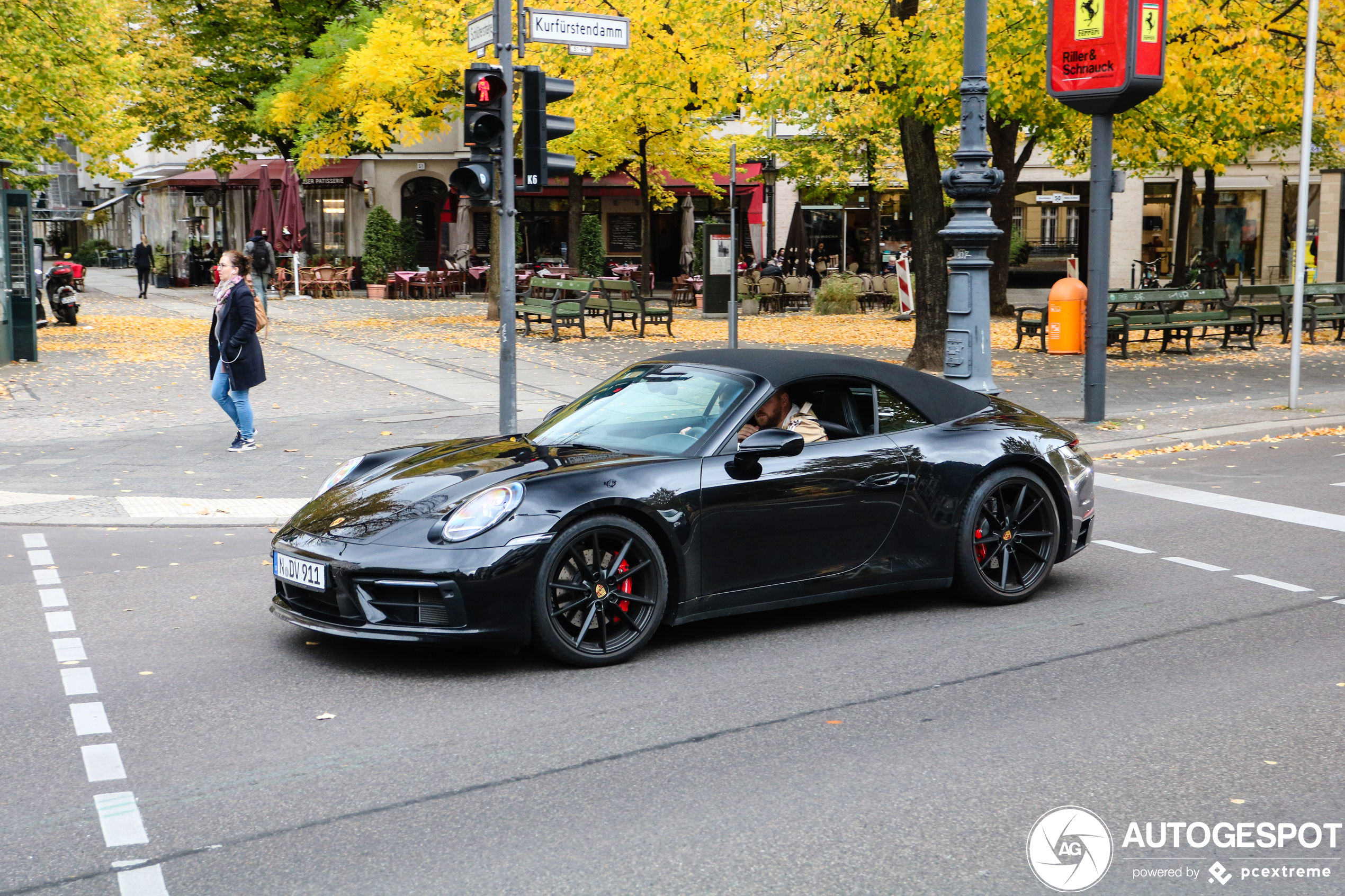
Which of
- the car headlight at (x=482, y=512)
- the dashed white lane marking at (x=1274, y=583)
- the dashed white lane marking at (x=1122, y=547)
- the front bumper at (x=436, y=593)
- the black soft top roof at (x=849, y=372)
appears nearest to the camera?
the front bumper at (x=436, y=593)

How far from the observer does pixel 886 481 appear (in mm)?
6504

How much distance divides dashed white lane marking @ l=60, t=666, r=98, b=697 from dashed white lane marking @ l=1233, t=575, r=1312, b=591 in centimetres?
588

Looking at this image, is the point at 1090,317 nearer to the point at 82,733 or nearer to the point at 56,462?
the point at 56,462

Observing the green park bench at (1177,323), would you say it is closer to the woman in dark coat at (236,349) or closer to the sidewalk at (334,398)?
the sidewalk at (334,398)

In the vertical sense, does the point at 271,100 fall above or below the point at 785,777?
above

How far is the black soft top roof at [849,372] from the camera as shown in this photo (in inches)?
258

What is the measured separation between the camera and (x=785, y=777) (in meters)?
4.51

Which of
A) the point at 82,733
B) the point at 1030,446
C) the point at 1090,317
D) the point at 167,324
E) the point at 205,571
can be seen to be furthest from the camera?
the point at 167,324

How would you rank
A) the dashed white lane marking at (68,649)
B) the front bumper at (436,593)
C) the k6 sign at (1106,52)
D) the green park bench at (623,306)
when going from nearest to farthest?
the front bumper at (436,593) → the dashed white lane marking at (68,649) → the k6 sign at (1106,52) → the green park bench at (623,306)

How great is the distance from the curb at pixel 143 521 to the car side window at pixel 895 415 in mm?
4465

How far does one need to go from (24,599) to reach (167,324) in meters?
22.1

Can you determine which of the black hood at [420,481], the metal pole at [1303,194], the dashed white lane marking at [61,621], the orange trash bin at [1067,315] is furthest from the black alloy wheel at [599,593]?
the orange trash bin at [1067,315]

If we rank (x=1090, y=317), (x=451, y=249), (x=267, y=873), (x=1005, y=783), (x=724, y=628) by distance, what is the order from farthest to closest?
(x=451, y=249) < (x=1090, y=317) < (x=724, y=628) < (x=1005, y=783) < (x=267, y=873)

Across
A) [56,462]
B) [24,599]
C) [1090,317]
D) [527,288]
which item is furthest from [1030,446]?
[527,288]
